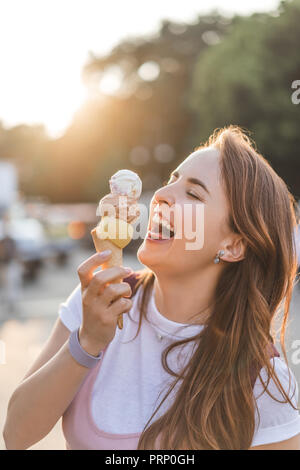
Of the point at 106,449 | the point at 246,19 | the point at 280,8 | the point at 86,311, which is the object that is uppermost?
the point at 246,19

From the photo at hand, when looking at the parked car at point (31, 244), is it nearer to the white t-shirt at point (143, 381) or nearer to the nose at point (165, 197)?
the white t-shirt at point (143, 381)

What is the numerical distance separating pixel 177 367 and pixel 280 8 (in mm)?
2450

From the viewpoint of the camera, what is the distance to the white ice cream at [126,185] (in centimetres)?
205

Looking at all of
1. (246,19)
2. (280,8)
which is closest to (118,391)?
(280,8)

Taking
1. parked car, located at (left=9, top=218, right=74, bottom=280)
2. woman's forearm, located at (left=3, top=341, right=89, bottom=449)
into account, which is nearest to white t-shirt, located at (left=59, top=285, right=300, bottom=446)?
woman's forearm, located at (left=3, top=341, right=89, bottom=449)

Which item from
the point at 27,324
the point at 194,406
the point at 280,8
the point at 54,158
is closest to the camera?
the point at 194,406

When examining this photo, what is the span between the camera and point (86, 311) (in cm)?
169

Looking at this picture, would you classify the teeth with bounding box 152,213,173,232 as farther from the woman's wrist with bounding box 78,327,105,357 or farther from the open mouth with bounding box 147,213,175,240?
the woman's wrist with bounding box 78,327,105,357

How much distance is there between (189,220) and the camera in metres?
1.91

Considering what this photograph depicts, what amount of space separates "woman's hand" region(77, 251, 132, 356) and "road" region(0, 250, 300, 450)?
0.99 meters

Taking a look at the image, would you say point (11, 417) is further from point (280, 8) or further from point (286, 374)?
point (280, 8)

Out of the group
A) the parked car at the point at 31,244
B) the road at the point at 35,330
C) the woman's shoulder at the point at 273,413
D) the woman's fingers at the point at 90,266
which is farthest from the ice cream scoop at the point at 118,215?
the parked car at the point at 31,244

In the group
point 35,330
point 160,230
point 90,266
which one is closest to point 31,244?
point 35,330

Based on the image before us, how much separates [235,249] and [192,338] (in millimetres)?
377
